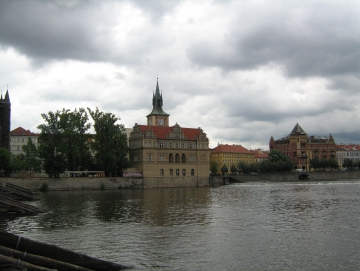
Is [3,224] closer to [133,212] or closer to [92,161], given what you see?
[133,212]

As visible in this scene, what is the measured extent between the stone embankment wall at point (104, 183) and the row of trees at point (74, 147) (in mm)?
2529

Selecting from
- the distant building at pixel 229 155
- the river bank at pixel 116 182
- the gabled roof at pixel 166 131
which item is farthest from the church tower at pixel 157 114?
the distant building at pixel 229 155

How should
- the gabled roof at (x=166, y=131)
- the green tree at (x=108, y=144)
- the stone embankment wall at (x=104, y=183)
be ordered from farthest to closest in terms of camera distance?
the gabled roof at (x=166, y=131)
the green tree at (x=108, y=144)
the stone embankment wall at (x=104, y=183)

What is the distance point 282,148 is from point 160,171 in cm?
9783

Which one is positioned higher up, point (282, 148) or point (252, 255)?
point (282, 148)

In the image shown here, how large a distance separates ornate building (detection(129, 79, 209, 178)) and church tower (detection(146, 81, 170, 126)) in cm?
1446

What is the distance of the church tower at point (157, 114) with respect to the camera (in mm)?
114438

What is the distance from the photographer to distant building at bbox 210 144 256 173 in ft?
547

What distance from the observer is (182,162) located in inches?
3826

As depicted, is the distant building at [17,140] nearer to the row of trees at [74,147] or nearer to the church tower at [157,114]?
the church tower at [157,114]

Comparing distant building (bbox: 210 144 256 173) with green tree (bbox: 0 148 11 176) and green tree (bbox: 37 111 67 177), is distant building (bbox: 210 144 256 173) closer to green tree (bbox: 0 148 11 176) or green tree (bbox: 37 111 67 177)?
green tree (bbox: 37 111 67 177)

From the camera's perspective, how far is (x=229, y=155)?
170m

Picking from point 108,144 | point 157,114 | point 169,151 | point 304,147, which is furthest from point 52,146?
point 304,147

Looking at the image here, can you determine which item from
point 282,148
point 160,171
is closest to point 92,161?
point 160,171
